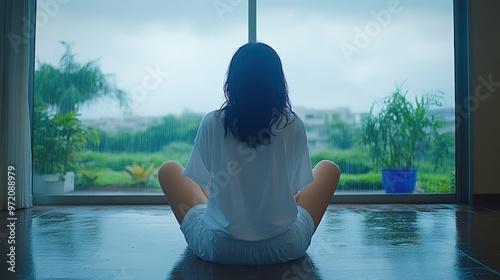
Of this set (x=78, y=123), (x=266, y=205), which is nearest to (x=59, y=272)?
(x=266, y=205)

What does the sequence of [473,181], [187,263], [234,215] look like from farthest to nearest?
[473,181] < [187,263] < [234,215]

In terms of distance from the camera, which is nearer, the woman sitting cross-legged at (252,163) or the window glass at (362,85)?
the woman sitting cross-legged at (252,163)

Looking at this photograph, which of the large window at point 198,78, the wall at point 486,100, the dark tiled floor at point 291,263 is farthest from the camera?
the large window at point 198,78

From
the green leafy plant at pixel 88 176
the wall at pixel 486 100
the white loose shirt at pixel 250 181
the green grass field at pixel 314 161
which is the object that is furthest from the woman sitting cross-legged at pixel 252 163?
the wall at pixel 486 100

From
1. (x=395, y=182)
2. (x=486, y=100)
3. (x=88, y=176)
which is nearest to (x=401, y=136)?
(x=395, y=182)

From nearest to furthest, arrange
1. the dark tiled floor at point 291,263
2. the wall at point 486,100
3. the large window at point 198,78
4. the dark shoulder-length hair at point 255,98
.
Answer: the dark shoulder-length hair at point 255,98
the dark tiled floor at point 291,263
the wall at point 486,100
the large window at point 198,78

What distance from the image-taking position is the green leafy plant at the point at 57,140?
13.8 feet

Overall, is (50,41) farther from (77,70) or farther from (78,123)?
(78,123)

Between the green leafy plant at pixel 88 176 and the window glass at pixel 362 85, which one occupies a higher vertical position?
the window glass at pixel 362 85

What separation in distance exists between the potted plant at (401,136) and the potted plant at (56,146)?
2250 mm

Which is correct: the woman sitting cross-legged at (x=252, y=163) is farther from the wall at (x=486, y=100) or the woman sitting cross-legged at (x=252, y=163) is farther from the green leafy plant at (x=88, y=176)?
the wall at (x=486, y=100)

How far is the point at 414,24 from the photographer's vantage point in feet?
14.3

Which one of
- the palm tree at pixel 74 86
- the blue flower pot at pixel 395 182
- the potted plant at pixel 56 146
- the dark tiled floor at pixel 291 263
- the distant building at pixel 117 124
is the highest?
the palm tree at pixel 74 86

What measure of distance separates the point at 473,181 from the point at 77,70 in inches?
126
